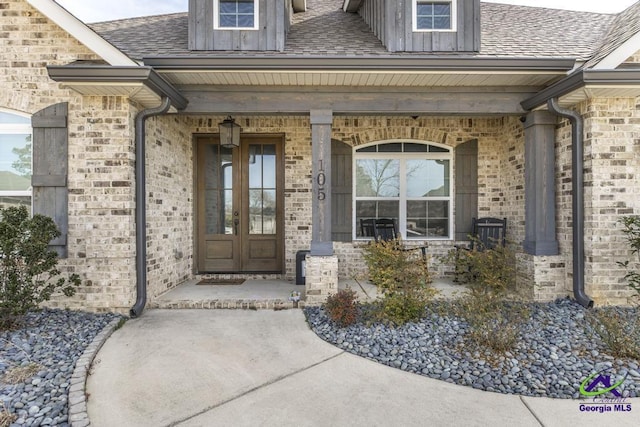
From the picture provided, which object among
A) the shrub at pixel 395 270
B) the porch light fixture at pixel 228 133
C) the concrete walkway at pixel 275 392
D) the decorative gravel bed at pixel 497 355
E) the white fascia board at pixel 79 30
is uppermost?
the white fascia board at pixel 79 30

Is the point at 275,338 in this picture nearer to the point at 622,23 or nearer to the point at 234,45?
the point at 234,45

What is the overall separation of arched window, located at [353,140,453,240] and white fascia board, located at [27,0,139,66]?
12.4 ft

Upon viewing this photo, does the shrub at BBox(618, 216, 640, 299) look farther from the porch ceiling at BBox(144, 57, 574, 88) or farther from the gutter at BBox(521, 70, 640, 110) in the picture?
the porch ceiling at BBox(144, 57, 574, 88)

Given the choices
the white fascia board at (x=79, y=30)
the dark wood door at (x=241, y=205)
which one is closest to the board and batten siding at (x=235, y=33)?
the white fascia board at (x=79, y=30)

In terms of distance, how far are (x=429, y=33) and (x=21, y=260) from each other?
5.83 metres

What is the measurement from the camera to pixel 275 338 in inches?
139

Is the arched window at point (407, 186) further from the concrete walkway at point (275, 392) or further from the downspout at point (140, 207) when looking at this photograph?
the downspout at point (140, 207)

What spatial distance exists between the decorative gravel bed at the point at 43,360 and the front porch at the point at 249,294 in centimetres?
87

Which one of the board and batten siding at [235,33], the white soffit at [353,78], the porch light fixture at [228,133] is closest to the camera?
the white soffit at [353,78]

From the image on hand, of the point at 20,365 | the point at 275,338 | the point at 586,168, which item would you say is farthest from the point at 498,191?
the point at 20,365

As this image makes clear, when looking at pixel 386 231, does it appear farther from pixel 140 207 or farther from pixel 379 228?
pixel 140 207

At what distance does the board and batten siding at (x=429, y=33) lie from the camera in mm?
4965

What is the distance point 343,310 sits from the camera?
3777 millimetres

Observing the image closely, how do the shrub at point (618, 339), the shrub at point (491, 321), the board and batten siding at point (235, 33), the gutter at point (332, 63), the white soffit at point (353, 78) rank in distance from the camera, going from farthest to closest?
the board and batten siding at point (235, 33)
the white soffit at point (353, 78)
the gutter at point (332, 63)
the shrub at point (491, 321)
the shrub at point (618, 339)
